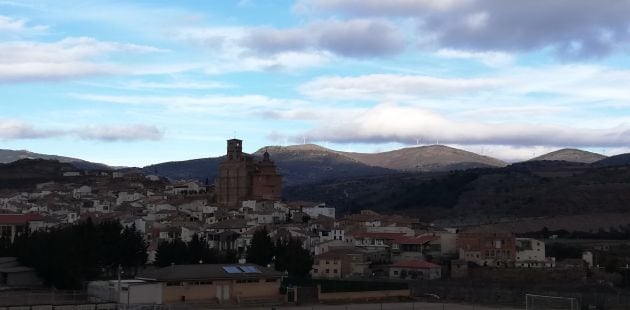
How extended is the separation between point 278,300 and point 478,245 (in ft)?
97.4

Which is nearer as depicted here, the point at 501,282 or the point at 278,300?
the point at 278,300

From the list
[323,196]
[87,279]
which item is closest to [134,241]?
[87,279]

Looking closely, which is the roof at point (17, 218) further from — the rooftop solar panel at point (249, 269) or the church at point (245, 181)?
the rooftop solar panel at point (249, 269)

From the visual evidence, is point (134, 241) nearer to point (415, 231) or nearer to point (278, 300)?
point (278, 300)

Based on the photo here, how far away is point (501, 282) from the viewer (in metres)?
68.5

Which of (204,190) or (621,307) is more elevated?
(204,190)

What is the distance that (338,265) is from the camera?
69.6m

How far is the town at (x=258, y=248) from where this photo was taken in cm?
4919

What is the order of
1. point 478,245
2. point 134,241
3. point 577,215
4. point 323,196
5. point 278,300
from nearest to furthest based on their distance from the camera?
point 278,300 → point 134,241 → point 478,245 → point 577,215 → point 323,196

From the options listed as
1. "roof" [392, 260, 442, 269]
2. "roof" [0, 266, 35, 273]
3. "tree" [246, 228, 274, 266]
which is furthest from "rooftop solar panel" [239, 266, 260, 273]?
"roof" [392, 260, 442, 269]

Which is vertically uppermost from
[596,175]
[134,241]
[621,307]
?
[596,175]

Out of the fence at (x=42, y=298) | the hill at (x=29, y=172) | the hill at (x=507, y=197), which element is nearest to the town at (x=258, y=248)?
the fence at (x=42, y=298)

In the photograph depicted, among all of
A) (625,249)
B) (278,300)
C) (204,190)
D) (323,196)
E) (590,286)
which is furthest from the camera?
(323,196)

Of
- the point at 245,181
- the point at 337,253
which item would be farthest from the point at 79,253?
the point at 245,181
